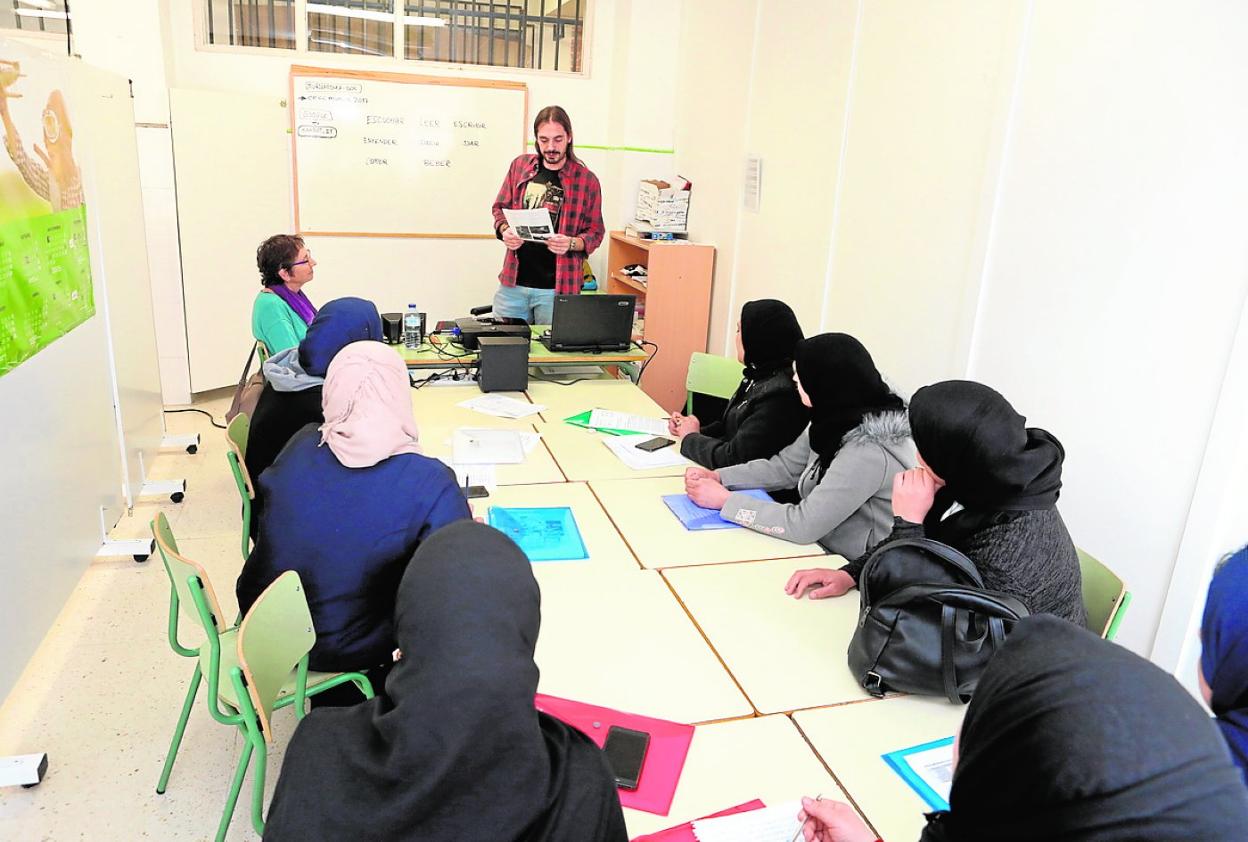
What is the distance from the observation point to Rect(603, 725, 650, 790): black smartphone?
1.43 meters

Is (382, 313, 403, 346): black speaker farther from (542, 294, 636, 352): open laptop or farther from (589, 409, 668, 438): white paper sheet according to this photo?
(589, 409, 668, 438): white paper sheet

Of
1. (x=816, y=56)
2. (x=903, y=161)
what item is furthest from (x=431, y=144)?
(x=903, y=161)

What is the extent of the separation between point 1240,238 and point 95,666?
12.2ft

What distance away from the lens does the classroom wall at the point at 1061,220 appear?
2268 millimetres

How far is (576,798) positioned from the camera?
1.13 metres

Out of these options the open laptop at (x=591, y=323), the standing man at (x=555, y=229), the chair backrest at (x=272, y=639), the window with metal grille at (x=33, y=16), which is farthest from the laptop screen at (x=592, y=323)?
the window with metal grille at (x=33, y=16)

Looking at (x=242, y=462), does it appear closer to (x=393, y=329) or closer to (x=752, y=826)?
(x=393, y=329)

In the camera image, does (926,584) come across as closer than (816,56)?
Yes

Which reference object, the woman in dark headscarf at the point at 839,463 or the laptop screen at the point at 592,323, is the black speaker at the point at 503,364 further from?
the woman in dark headscarf at the point at 839,463

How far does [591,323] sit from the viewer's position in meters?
4.09

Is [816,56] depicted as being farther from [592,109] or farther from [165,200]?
[165,200]

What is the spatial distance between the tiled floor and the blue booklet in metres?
1.37

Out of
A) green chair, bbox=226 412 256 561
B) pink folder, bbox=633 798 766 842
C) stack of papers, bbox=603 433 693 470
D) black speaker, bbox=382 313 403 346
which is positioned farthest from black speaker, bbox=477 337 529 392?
pink folder, bbox=633 798 766 842

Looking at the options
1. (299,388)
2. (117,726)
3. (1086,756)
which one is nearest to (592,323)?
(299,388)
